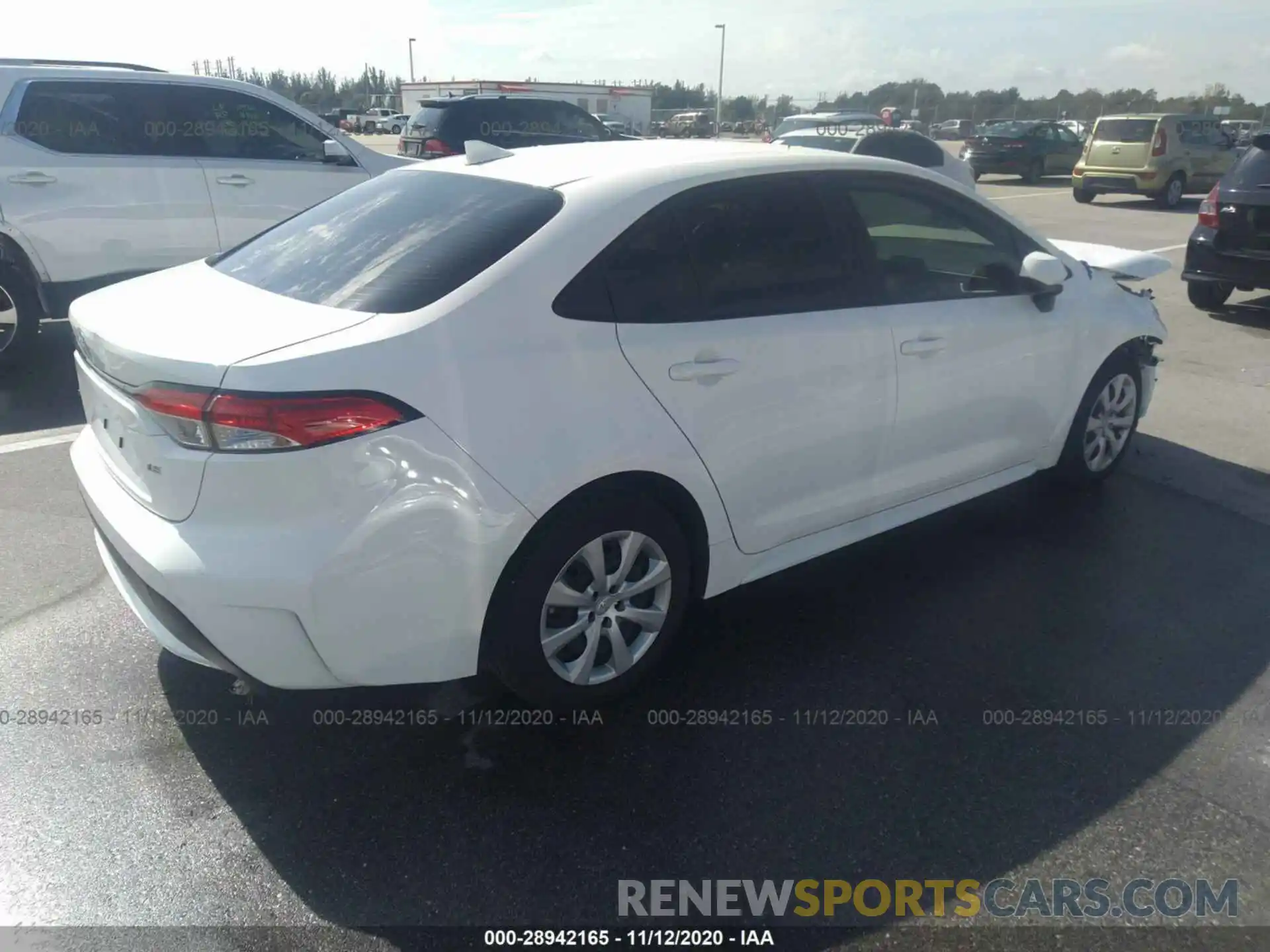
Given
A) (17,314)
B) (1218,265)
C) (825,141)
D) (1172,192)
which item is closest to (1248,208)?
(1218,265)

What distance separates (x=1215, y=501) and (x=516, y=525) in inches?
151

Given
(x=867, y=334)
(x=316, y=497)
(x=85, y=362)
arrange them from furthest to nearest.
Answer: (x=867, y=334) → (x=85, y=362) → (x=316, y=497)

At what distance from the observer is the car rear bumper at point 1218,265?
8.52m

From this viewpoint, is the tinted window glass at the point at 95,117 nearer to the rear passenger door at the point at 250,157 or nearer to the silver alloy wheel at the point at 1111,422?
the rear passenger door at the point at 250,157

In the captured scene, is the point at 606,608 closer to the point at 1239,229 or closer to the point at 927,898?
the point at 927,898

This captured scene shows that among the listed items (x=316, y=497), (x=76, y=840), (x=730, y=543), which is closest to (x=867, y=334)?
(x=730, y=543)

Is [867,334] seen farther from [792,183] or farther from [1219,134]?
[1219,134]

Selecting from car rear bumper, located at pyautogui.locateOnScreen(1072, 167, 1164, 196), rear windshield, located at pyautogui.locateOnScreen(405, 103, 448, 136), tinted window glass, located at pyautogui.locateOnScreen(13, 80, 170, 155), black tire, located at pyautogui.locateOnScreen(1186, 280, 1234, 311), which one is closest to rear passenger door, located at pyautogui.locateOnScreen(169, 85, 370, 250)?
tinted window glass, located at pyautogui.locateOnScreen(13, 80, 170, 155)

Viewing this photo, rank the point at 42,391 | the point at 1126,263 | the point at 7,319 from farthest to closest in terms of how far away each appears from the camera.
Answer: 1. the point at 7,319
2. the point at 42,391
3. the point at 1126,263

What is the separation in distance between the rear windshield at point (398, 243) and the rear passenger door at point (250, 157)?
173 inches

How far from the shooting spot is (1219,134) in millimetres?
21016

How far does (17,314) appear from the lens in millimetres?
6973

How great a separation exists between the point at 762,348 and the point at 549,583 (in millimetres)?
1046

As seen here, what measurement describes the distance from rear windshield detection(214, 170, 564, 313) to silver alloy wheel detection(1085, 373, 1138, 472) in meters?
3.00
